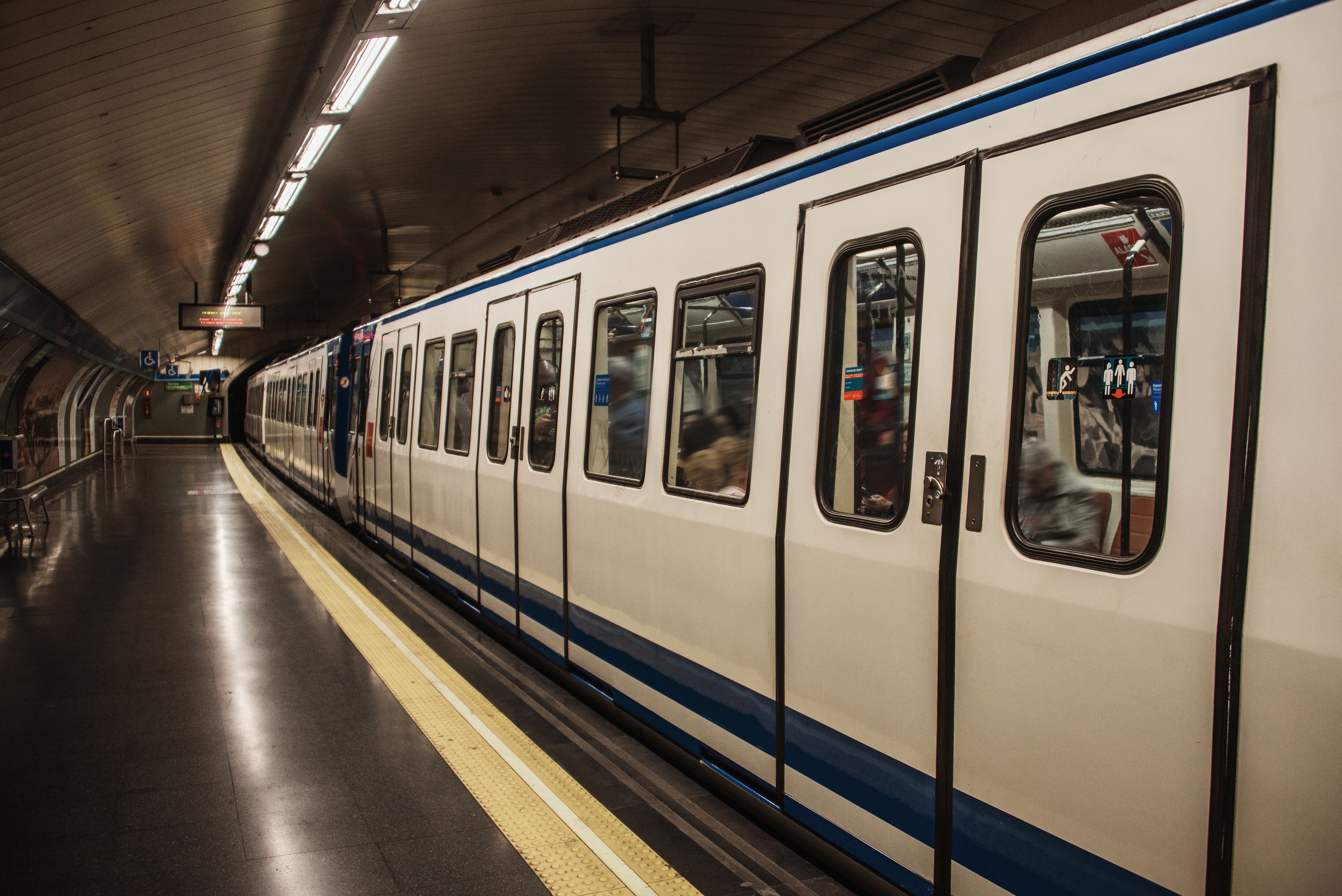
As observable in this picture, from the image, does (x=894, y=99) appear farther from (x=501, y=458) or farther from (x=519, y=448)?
(x=501, y=458)

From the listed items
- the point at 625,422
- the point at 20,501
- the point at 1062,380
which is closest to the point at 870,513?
the point at 1062,380

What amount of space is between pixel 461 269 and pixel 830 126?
63.9 feet

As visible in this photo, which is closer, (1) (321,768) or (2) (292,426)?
(1) (321,768)

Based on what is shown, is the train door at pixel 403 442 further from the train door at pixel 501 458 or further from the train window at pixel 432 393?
the train door at pixel 501 458

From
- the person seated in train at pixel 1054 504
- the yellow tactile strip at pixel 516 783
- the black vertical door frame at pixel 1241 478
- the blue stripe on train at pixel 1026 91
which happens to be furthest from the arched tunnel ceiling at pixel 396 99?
the black vertical door frame at pixel 1241 478

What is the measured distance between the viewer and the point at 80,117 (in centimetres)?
821

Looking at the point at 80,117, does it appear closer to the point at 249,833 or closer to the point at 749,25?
the point at 749,25

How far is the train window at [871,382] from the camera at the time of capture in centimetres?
291

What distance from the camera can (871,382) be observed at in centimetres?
307

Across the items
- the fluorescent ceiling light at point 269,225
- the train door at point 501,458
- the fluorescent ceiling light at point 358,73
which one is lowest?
the train door at point 501,458

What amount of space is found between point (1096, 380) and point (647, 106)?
763 centimetres

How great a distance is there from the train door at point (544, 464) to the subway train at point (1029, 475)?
3.60ft

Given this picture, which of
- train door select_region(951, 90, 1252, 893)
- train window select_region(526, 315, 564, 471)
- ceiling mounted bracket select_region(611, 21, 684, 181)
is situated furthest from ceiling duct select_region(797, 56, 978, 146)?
ceiling mounted bracket select_region(611, 21, 684, 181)

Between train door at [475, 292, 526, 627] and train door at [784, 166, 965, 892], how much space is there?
3.19 meters
